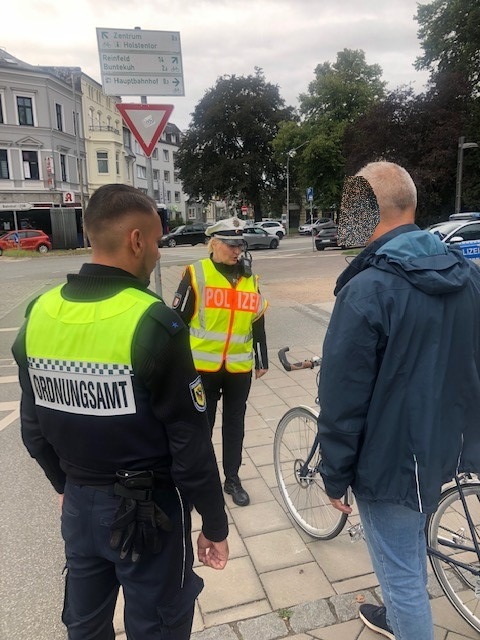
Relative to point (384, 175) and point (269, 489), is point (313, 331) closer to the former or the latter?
point (269, 489)

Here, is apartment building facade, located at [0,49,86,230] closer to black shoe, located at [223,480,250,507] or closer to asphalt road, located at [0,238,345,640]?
asphalt road, located at [0,238,345,640]

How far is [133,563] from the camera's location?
1.51 meters

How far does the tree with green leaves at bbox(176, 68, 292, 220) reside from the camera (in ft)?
149

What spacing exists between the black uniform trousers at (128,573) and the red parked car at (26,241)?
30787 mm

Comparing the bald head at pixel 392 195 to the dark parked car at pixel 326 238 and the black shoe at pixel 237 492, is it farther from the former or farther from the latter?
the dark parked car at pixel 326 238

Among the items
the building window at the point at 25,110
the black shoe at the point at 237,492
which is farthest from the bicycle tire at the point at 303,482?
the building window at the point at 25,110

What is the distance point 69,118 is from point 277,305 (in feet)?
121

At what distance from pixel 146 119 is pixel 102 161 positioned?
42.6 metres

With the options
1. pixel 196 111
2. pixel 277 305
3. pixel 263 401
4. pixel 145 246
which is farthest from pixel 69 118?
pixel 145 246

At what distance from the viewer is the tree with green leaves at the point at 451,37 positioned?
27734mm

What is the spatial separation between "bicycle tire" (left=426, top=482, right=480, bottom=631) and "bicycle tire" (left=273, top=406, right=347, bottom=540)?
21.8 inches

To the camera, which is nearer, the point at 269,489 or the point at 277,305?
the point at 269,489

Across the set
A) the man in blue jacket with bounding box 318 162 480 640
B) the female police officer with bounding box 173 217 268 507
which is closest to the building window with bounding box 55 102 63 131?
the female police officer with bounding box 173 217 268 507

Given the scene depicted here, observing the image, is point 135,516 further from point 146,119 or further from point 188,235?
point 188,235
